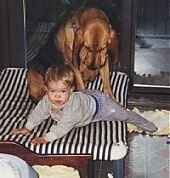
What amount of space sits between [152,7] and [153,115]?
2.39 feet

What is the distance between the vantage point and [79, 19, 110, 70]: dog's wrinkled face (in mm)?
2779

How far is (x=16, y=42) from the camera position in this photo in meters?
3.34

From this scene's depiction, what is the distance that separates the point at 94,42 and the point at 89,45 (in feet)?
0.11

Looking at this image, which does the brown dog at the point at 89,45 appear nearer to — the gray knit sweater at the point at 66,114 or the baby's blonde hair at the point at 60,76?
the gray knit sweater at the point at 66,114

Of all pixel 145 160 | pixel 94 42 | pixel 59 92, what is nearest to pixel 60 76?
pixel 59 92

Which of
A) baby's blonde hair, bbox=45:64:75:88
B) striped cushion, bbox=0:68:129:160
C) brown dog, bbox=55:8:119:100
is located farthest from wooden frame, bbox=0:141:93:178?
brown dog, bbox=55:8:119:100

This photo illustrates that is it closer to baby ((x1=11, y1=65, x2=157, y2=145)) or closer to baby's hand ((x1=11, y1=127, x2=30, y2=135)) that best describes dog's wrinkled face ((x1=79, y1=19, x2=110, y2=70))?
baby ((x1=11, y1=65, x2=157, y2=145))

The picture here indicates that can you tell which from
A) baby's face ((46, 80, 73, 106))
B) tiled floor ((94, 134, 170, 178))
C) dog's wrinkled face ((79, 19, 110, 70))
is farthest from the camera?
dog's wrinkled face ((79, 19, 110, 70))

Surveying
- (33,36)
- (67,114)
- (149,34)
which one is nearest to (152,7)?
(149,34)

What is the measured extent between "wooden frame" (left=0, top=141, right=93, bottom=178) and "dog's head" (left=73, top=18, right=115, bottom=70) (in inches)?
32.5

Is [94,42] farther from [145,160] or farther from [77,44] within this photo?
[145,160]

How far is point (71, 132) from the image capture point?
7.63 ft

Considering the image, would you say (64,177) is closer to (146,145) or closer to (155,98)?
(146,145)

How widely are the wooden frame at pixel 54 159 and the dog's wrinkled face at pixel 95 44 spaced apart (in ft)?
2.71
